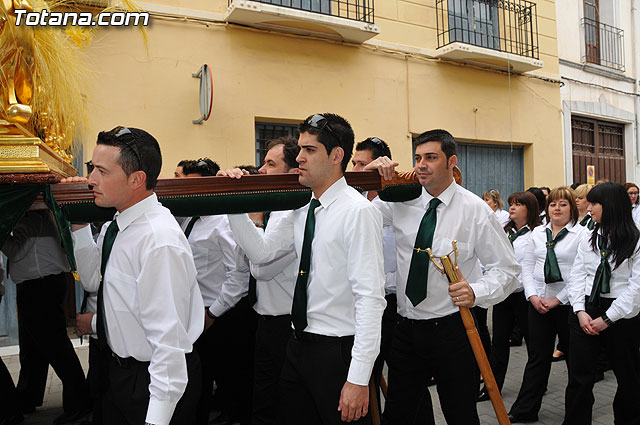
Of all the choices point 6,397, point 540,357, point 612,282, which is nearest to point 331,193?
point 612,282

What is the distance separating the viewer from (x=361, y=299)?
2.36 metres

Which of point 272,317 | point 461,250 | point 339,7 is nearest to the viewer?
point 461,250

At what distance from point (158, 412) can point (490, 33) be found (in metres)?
10.7

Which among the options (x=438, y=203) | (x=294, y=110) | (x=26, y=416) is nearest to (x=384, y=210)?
(x=438, y=203)

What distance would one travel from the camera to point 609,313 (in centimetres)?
376

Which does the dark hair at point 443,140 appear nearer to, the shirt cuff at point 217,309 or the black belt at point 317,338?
the black belt at point 317,338

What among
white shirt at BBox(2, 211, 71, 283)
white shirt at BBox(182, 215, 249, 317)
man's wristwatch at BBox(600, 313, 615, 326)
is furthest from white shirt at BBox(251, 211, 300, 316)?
man's wristwatch at BBox(600, 313, 615, 326)

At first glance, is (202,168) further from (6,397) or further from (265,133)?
(265,133)

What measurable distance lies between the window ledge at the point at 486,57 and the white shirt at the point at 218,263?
7.07 meters

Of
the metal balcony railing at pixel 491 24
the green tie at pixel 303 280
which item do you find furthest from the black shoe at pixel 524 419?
the metal balcony railing at pixel 491 24

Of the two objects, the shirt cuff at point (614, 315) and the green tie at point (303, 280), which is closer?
the green tie at point (303, 280)

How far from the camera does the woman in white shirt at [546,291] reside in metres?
4.39

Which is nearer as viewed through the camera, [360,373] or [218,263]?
[360,373]

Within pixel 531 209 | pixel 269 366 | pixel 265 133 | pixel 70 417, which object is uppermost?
pixel 265 133
